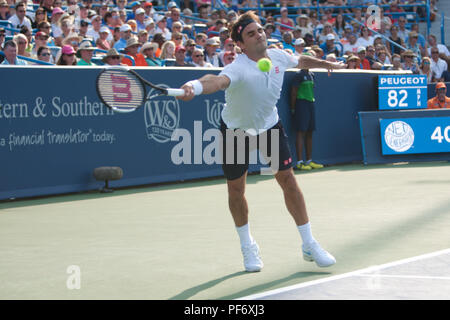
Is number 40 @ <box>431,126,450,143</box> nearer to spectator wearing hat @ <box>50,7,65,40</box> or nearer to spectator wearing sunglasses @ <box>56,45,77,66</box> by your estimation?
spectator wearing sunglasses @ <box>56,45,77,66</box>

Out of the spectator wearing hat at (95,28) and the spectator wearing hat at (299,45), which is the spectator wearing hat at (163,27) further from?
the spectator wearing hat at (299,45)

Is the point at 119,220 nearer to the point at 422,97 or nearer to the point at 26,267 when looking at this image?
the point at 26,267

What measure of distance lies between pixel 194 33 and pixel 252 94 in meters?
14.0

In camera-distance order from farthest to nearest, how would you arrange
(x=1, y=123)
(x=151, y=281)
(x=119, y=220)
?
(x=1, y=123) → (x=119, y=220) → (x=151, y=281)

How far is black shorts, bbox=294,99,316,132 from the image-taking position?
14.4m

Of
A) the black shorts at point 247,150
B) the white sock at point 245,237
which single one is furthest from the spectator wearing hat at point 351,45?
the white sock at point 245,237

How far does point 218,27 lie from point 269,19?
10.6ft

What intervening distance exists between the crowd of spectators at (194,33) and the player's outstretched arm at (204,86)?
5553mm

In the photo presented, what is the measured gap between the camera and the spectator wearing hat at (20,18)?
14461 millimetres

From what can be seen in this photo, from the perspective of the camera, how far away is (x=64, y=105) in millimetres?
11133

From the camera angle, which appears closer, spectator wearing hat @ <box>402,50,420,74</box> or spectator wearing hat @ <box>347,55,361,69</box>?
spectator wearing hat @ <box>347,55,361,69</box>

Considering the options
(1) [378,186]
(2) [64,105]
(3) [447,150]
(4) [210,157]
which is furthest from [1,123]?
(3) [447,150]

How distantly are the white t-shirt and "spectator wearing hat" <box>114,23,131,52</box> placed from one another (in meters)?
9.07

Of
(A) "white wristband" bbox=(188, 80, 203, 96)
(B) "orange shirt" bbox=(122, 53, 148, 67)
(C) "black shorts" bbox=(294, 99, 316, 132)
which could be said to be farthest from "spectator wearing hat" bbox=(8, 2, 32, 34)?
(A) "white wristband" bbox=(188, 80, 203, 96)
